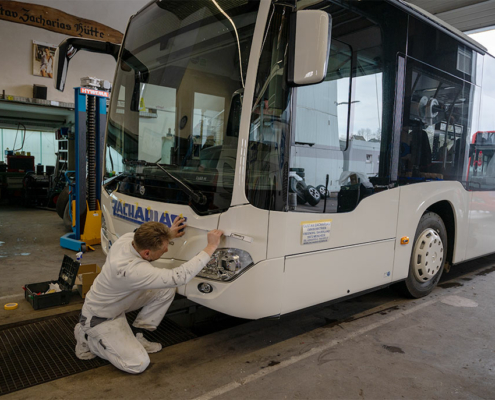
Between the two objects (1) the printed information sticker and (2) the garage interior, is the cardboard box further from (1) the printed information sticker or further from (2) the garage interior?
(1) the printed information sticker

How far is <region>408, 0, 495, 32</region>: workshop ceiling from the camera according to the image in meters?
7.39

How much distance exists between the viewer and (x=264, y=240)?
2.67m

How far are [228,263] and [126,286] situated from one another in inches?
28.9

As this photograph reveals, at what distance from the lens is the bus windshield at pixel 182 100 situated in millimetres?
2750

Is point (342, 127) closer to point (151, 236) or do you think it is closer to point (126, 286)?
point (151, 236)

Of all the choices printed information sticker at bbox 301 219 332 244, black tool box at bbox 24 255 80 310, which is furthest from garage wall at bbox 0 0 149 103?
printed information sticker at bbox 301 219 332 244

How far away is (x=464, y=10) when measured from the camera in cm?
766

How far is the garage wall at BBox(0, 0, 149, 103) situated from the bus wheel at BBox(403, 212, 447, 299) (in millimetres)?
9667

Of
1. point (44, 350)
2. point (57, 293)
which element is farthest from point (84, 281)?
point (44, 350)

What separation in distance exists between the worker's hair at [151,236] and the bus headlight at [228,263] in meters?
0.37

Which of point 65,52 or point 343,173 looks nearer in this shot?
point 343,173

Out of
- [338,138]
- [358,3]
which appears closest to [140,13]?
[358,3]

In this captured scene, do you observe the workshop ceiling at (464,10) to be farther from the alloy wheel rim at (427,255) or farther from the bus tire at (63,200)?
the bus tire at (63,200)

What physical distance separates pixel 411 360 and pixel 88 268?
3.40 meters
